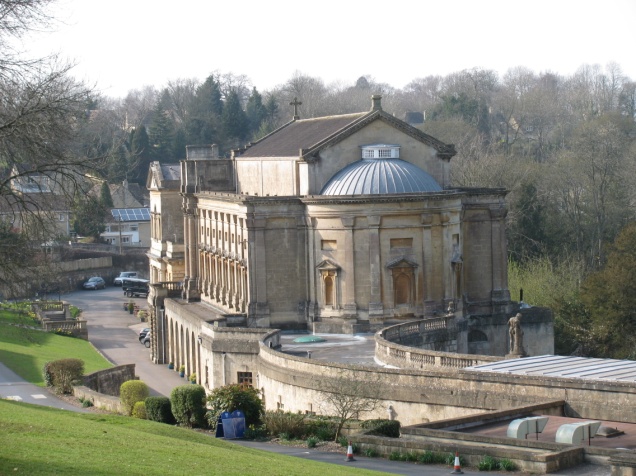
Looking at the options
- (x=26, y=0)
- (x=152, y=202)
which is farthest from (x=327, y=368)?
(x=152, y=202)

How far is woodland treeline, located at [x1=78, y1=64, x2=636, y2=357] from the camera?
6488cm

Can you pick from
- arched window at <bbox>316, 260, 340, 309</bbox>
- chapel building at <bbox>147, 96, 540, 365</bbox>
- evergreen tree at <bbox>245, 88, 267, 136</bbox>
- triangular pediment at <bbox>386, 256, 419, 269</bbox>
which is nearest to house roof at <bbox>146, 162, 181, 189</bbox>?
chapel building at <bbox>147, 96, 540, 365</bbox>

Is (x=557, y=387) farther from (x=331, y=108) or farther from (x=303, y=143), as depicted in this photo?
(x=331, y=108)

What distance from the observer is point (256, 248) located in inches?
2323

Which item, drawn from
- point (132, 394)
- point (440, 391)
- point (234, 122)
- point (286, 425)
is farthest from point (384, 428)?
point (234, 122)

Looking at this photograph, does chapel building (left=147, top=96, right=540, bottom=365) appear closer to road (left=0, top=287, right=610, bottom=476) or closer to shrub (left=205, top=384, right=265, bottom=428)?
road (left=0, top=287, right=610, bottom=476)

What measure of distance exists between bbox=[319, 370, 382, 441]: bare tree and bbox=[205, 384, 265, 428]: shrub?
8.04ft

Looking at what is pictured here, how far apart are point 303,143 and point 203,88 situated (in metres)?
90.1

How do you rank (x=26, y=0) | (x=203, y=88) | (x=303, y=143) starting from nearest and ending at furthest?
(x=26, y=0) < (x=303, y=143) < (x=203, y=88)

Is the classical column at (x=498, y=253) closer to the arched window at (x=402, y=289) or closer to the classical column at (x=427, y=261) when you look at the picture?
the classical column at (x=427, y=261)

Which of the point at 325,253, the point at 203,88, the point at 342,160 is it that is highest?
the point at 203,88

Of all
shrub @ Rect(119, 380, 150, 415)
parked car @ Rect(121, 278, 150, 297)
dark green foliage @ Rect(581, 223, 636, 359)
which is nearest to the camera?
shrub @ Rect(119, 380, 150, 415)

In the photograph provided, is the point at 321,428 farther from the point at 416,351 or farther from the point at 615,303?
the point at 615,303

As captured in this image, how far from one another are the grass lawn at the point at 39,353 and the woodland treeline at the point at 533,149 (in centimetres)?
1087
